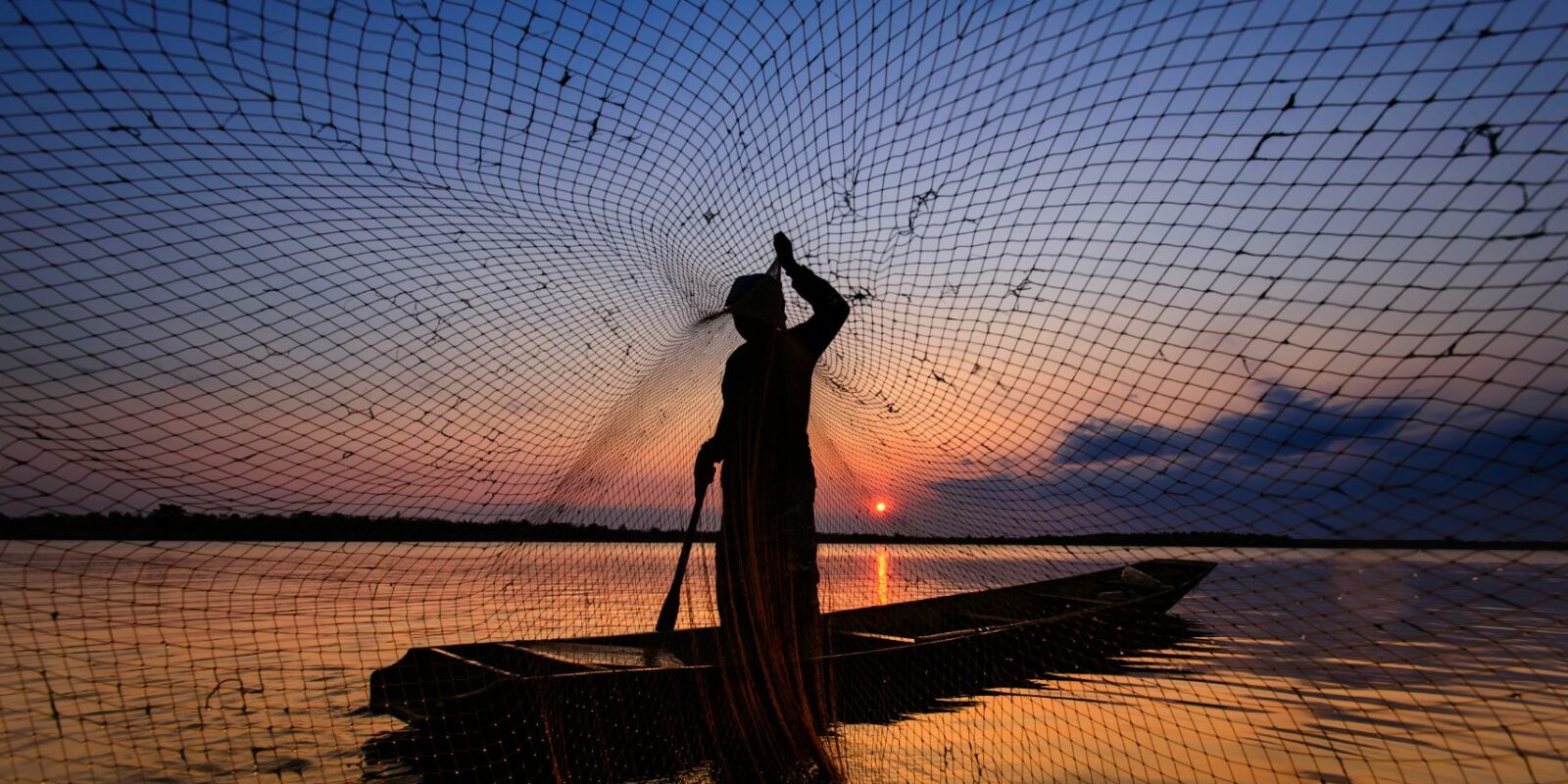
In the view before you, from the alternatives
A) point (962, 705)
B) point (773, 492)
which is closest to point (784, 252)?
point (773, 492)

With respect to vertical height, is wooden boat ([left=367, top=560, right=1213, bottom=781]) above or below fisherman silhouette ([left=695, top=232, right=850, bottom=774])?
below

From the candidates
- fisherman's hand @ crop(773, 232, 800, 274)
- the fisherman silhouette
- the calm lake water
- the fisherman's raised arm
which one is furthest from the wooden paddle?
fisherman's hand @ crop(773, 232, 800, 274)

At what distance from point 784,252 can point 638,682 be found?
2.61 m

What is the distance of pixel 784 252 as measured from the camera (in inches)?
173

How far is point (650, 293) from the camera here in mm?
5449

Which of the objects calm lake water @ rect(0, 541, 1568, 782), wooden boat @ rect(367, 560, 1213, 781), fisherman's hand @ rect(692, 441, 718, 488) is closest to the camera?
Answer: wooden boat @ rect(367, 560, 1213, 781)

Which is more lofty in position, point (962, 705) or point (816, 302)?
point (816, 302)

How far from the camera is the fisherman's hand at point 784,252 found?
14.3ft

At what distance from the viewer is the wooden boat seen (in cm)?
356

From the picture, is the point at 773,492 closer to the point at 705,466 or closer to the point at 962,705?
the point at 705,466

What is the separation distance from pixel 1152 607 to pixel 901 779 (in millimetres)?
6422

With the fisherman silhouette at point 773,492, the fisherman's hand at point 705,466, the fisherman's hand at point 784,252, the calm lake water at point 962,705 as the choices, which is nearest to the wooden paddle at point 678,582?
the fisherman's hand at point 705,466

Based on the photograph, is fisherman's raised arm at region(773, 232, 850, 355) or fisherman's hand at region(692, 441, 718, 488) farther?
fisherman's hand at region(692, 441, 718, 488)

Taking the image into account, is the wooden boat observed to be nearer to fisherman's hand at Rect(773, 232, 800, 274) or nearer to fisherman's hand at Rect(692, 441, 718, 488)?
fisherman's hand at Rect(692, 441, 718, 488)
